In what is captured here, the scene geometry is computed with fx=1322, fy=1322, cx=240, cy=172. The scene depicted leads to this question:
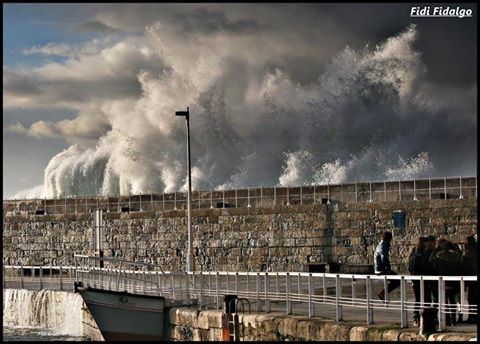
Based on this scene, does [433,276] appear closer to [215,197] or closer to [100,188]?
[215,197]

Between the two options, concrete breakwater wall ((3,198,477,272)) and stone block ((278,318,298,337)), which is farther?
concrete breakwater wall ((3,198,477,272))

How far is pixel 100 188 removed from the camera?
194ft

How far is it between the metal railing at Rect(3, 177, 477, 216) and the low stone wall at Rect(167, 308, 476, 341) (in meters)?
12.4

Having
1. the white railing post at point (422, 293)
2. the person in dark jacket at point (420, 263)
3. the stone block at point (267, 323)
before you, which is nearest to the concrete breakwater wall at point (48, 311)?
the stone block at point (267, 323)

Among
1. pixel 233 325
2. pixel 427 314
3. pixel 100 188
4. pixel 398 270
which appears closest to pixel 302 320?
pixel 233 325

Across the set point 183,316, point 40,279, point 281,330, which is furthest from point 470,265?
point 40,279

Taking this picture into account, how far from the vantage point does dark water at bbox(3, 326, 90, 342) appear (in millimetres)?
28203

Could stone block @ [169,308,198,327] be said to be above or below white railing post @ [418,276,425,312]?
below

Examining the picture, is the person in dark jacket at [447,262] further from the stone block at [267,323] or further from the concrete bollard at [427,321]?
the stone block at [267,323]

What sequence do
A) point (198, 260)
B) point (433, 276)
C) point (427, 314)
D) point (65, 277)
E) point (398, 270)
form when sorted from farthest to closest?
point (65, 277)
point (198, 260)
point (398, 270)
point (433, 276)
point (427, 314)

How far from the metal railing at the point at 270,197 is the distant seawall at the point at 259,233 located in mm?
272

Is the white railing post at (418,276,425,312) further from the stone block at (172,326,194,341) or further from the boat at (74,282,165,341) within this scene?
the boat at (74,282,165,341)

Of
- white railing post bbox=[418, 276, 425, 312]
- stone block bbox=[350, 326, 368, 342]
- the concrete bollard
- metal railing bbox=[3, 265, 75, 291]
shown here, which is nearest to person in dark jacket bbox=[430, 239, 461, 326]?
white railing post bbox=[418, 276, 425, 312]

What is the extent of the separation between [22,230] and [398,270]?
15974 mm
